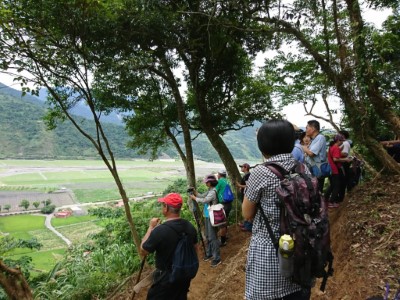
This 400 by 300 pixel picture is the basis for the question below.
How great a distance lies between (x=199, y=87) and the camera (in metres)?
9.66

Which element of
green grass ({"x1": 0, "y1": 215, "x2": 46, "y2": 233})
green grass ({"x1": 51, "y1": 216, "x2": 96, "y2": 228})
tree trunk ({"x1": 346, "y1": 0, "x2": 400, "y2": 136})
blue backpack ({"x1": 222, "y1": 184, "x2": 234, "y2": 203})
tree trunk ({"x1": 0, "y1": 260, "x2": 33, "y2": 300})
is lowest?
green grass ({"x1": 51, "y1": 216, "x2": 96, "y2": 228})

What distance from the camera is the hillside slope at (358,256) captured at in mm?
3084

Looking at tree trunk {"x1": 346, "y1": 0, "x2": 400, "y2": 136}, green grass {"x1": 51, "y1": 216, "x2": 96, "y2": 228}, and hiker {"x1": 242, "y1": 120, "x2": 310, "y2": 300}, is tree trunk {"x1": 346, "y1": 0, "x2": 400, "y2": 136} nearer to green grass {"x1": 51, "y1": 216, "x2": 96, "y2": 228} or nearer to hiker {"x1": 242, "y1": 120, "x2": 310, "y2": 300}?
hiker {"x1": 242, "y1": 120, "x2": 310, "y2": 300}

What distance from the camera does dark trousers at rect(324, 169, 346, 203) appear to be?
567 cm

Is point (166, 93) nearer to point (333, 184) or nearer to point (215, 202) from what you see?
point (215, 202)

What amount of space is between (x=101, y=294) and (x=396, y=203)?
17.2 ft

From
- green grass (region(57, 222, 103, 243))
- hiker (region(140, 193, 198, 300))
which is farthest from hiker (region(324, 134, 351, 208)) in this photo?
green grass (region(57, 222, 103, 243))

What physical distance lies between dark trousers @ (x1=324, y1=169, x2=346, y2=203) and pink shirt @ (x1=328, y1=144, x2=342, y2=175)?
0.36 ft

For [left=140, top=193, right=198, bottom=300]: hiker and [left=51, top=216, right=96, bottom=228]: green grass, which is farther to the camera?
[left=51, top=216, right=96, bottom=228]: green grass

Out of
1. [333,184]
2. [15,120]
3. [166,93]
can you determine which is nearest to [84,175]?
[15,120]

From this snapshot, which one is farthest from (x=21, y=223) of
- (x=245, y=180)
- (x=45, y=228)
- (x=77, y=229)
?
(x=245, y=180)

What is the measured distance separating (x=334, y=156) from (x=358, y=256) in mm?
2322

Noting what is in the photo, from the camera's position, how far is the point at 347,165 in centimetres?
604

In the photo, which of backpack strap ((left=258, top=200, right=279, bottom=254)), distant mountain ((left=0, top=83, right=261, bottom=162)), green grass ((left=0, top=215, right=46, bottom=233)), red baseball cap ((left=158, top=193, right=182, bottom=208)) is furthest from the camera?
distant mountain ((left=0, top=83, right=261, bottom=162))
